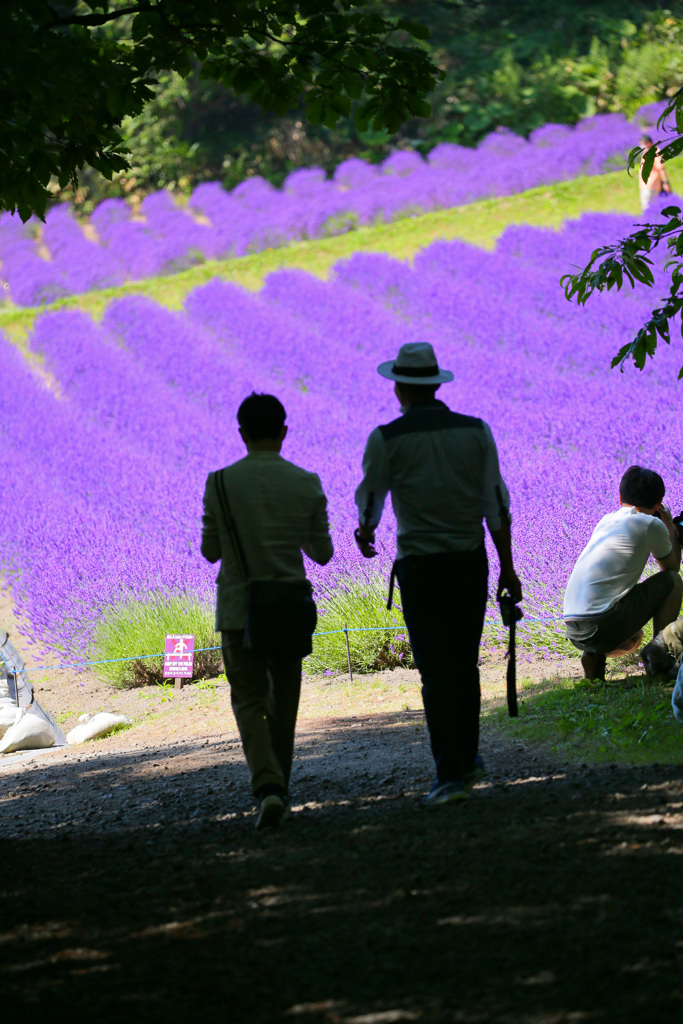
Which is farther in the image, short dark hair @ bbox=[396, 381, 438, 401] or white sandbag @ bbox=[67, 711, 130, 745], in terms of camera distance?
white sandbag @ bbox=[67, 711, 130, 745]

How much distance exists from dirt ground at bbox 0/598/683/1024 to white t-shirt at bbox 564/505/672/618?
35.8 inches

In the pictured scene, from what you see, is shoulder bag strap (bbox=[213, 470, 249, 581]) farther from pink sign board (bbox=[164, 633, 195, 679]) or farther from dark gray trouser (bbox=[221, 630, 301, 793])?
pink sign board (bbox=[164, 633, 195, 679])

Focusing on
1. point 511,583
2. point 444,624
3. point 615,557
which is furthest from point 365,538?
point 615,557

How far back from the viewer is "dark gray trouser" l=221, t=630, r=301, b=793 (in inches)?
114

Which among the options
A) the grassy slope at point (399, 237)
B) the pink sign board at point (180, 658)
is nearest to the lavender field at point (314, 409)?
the grassy slope at point (399, 237)

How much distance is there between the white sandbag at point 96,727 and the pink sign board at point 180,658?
378 millimetres

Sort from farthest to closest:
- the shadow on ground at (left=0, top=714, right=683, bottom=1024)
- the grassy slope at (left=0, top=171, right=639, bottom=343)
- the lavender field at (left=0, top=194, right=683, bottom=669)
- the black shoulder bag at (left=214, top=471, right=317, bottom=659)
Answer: the grassy slope at (left=0, top=171, right=639, bottom=343) → the lavender field at (left=0, top=194, right=683, bottom=669) → the black shoulder bag at (left=214, top=471, right=317, bottom=659) → the shadow on ground at (left=0, top=714, right=683, bottom=1024)

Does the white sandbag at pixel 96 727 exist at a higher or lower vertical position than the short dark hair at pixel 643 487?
lower

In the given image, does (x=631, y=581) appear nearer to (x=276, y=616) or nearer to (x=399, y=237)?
(x=276, y=616)

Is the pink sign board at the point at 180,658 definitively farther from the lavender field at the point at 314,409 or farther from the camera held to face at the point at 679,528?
the camera held to face at the point at 679,528

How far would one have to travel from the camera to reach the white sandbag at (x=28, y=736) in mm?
5910

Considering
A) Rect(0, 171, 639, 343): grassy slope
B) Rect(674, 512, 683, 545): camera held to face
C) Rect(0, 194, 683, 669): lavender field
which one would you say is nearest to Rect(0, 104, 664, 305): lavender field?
Rect(0, 171, 639, 343): grassy slope

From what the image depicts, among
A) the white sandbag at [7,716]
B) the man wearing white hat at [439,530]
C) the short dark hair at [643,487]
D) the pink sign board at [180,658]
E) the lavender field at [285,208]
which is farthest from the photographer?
the lavender field at [285,208]

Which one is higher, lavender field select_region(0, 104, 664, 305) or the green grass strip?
lavender field select_region(0, 104, 664, 305)
